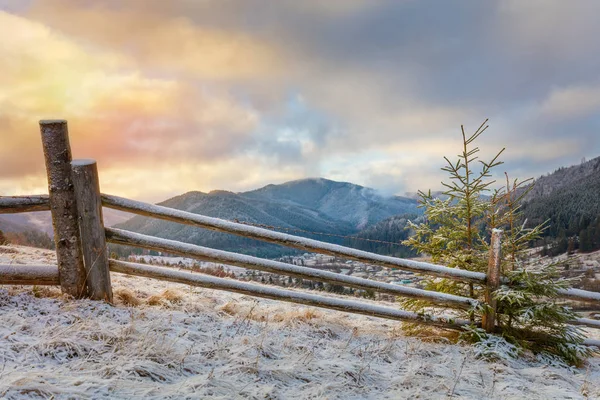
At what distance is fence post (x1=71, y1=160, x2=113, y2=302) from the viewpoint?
4117 mm

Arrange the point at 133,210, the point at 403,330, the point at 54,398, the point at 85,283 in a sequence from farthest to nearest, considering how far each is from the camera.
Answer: the point at 403,330, the point at 133,210, the point at 85,283, the point at 54,398

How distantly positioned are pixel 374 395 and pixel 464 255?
3225mm

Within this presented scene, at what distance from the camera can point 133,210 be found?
449 cm

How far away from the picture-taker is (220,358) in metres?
3.28

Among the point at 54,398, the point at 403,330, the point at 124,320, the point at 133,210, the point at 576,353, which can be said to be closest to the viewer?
the point at 54,398

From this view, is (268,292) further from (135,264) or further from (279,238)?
(135,264)

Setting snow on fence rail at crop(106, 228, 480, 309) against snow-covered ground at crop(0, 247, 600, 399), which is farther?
snow on fence rail at crop(106, 228, 480, 309)

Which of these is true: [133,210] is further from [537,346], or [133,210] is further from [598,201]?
[598,201]

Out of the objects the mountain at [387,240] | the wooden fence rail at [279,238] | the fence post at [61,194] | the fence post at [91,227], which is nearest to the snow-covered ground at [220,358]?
the fence post at [91,227]

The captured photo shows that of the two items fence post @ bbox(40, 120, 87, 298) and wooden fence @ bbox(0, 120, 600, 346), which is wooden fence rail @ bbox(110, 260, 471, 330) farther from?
fence post @ bbox(40, 120, 87, 298)

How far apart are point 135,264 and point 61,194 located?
1159mm

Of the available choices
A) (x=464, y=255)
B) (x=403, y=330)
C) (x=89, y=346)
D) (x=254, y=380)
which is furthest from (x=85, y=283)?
(x=464, y=255)

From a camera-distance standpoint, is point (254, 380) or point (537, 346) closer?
point (254, 380)

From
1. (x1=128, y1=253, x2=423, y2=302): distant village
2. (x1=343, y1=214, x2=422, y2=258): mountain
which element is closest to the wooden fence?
(x1=128, y1=253, x2=423, y2=302): distant village
